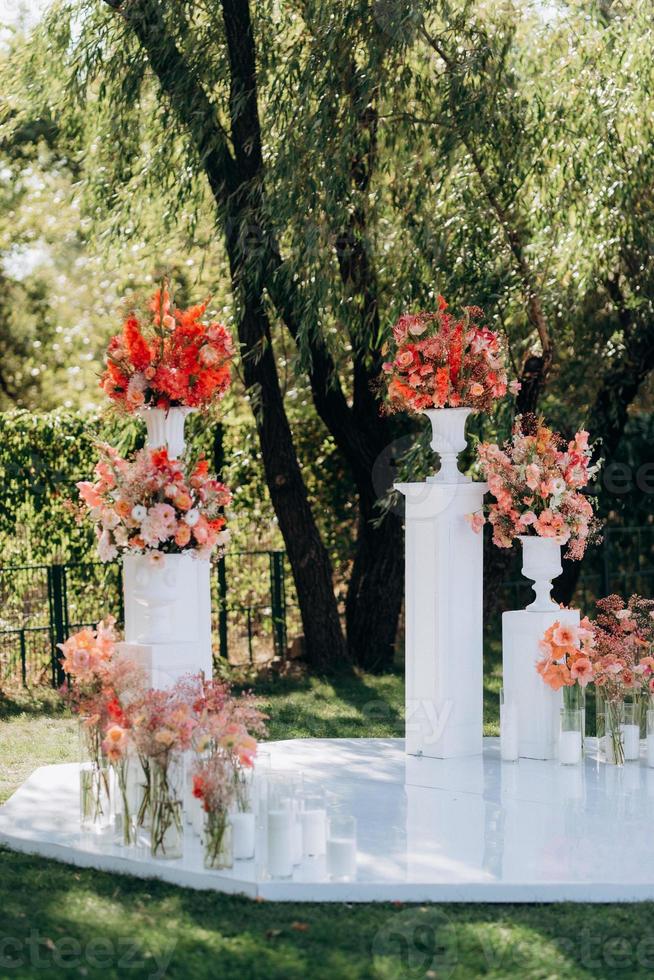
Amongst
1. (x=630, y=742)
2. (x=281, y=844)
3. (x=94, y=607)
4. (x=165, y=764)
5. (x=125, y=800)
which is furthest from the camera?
(x=94, y=607)

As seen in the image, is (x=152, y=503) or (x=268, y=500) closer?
(x=152, y=503)

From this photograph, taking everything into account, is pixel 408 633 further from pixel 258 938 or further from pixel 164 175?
pixel 164 175

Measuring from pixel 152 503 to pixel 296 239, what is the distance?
329 centimetres

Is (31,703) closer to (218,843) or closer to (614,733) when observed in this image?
(614,733)

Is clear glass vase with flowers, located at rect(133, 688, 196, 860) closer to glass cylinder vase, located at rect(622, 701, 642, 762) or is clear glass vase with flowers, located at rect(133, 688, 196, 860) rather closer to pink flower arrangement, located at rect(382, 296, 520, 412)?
pink flower arrangement, located at rect(382, 296, 520, 412)

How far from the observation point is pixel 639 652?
6.87 m

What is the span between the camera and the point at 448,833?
5586 millimetres

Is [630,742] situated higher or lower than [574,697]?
lower

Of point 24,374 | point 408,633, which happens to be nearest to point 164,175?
point 408,633

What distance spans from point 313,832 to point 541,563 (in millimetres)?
2535

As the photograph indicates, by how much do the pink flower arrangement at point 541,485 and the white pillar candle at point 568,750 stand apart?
3.08ft

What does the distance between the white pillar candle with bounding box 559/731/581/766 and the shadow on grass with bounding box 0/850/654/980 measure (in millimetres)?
2048

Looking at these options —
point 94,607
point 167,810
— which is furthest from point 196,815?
point 94,607

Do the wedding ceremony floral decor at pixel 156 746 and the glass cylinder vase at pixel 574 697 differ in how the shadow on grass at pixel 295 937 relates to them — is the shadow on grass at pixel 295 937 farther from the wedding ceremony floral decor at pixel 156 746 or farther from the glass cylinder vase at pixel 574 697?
the glass cylinder vase at pixel 574 697
